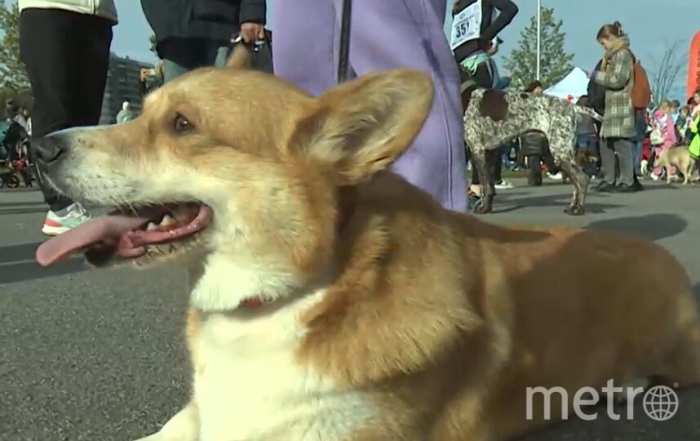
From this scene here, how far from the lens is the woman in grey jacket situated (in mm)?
4672

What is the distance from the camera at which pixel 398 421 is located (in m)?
1.81

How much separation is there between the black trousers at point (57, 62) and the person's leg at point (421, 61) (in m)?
2.31

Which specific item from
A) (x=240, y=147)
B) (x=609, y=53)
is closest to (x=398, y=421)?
(x=240, y=147)

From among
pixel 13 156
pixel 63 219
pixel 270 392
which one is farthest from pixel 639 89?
pixel 270 392

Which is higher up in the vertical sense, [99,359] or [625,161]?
[99,359]

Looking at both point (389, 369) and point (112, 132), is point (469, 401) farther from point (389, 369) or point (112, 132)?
point (112, 132)

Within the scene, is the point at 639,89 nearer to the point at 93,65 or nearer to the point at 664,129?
the point at 93,65

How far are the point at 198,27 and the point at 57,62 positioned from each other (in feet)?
2.67

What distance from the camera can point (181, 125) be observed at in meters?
1.99

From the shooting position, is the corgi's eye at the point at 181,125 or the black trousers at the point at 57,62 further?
the black trousers at the point at 57,62

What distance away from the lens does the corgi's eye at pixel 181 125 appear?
6.49 feet

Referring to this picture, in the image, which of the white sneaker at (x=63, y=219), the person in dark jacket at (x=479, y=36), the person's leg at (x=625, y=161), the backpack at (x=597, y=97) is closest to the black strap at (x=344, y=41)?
the white sneaker at (x=63, y=219)

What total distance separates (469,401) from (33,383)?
142 centimetres

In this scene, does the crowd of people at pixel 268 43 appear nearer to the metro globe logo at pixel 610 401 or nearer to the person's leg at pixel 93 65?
the person's leg at pixel 93 65
